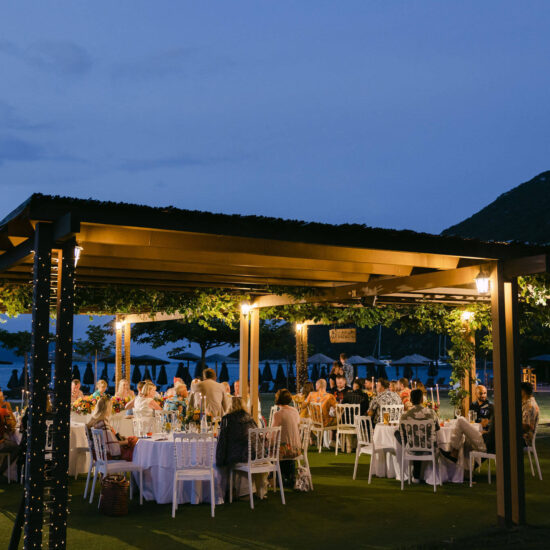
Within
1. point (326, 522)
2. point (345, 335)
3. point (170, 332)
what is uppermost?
point (170, 332)

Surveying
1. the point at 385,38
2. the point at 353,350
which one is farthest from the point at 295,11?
the point at 353,350

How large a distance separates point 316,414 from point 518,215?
214ft

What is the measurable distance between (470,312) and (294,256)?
278 inches

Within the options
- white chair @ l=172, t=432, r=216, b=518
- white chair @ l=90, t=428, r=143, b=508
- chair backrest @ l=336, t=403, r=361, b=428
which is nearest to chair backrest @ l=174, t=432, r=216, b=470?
white chair @ l=172, t=432, r=216, b=518

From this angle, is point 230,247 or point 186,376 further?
point 186,376

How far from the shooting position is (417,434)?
29.1 ft

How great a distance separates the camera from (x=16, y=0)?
409 feet

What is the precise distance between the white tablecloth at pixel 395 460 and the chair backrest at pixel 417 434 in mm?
263

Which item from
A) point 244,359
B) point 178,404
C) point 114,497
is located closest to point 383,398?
point 244,359

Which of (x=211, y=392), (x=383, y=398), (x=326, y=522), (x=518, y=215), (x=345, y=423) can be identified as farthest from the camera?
(x=518, y=215)

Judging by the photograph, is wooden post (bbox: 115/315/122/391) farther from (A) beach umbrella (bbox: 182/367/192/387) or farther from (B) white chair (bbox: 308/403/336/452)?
(A) beach umbrella (bbox: 182/367/192/387)

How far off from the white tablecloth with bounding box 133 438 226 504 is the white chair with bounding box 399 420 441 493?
2.39m

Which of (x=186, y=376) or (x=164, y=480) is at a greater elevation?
(x=186, y=376)

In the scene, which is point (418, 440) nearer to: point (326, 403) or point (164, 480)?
point (164, 480)
